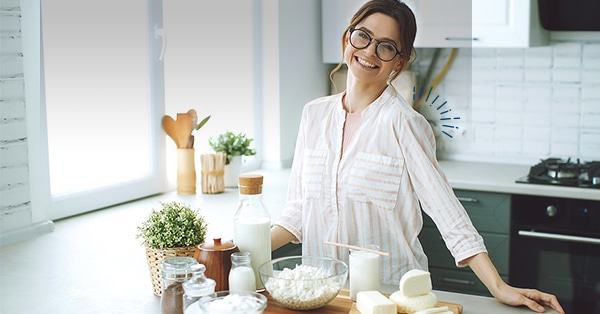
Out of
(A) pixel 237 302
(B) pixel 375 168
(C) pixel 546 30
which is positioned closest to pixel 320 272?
(A) pixel 237 302

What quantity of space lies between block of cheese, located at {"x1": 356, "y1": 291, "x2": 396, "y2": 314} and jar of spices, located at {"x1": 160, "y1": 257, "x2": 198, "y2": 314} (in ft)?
1.37

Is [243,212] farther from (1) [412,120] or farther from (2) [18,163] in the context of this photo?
(2) [18,163]

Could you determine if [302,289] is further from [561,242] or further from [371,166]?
[561,242]

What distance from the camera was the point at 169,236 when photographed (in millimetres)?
2055

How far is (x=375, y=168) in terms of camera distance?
2287mm

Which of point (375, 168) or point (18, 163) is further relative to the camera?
point (18, 163)

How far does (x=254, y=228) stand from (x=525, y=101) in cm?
256

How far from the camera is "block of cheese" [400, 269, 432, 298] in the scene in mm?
1806

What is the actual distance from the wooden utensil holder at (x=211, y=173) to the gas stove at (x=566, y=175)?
139 cm

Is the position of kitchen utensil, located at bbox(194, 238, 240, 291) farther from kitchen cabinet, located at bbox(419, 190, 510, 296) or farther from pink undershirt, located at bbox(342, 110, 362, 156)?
kitchen cabinet, located at bbox(419, 190, 510, 296)

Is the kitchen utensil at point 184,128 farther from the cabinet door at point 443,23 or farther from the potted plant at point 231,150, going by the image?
the cabinet door at point 443,23

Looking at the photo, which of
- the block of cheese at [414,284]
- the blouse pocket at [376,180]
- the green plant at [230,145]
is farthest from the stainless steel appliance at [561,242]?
the block of cheese at [414,284]

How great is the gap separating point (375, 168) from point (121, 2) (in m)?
1.60

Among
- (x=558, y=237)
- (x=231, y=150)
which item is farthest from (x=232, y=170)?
(x=558, y=237)
